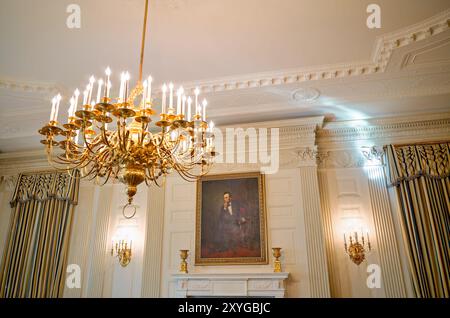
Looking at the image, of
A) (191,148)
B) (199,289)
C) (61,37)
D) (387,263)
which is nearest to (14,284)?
(199,289)

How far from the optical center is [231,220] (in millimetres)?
5281

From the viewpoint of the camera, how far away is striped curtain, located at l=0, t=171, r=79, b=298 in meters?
5.63

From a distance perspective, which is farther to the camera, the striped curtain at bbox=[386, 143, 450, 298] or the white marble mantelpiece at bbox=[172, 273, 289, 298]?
the white marble mantelpiece at bbox=[172, 273, 289, 298]

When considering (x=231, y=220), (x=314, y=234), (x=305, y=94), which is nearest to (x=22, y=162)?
(x=231, y=220)

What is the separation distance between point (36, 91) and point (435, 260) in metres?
6.03

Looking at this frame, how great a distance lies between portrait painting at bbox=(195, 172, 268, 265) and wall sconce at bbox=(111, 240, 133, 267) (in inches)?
45.5

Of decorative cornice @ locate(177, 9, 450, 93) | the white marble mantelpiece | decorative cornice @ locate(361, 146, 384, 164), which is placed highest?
decorative cornice @ locate(177, 9, 450, 93)

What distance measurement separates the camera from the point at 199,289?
494 cm

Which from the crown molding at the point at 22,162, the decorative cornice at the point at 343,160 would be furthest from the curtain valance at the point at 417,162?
the crown molding at the point at 22,162

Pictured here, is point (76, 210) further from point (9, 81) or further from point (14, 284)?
point (9, 81)

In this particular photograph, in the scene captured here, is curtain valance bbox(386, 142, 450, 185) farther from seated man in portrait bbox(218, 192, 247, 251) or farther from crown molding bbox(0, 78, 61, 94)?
crown molding bbox(0, 78, 61, 94)

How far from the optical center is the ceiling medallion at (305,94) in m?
4.96

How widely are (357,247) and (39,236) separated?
5.25m

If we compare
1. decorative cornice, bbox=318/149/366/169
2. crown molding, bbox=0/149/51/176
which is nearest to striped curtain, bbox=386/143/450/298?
decorative cornice, bbox=318/149/366/169
